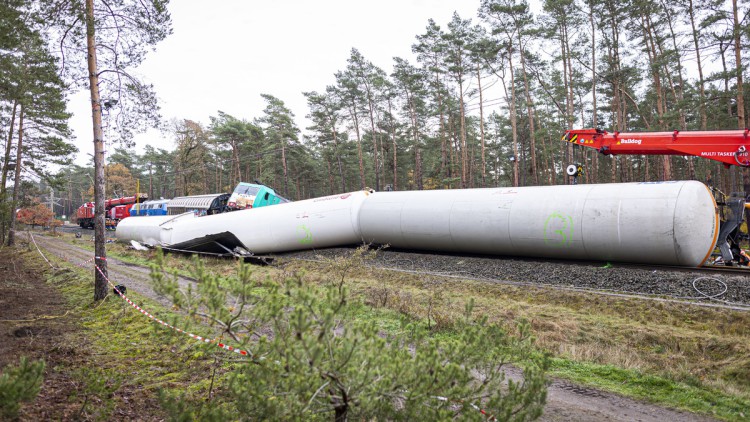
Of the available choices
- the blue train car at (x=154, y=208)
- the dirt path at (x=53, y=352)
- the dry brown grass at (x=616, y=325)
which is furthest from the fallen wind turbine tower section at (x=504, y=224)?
the blue train car at (x=154, y=208)

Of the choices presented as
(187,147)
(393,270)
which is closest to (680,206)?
(393,270)

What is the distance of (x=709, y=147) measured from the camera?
10648 mm

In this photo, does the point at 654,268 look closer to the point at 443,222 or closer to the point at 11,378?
the point at 443,222

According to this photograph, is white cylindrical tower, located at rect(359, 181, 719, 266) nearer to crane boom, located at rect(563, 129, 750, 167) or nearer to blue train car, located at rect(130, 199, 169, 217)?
crane boom, located at rect(563, 129, 750, 167)

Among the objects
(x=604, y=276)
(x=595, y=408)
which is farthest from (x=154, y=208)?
(x=595, y=408)

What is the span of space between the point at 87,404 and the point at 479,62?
107 feet

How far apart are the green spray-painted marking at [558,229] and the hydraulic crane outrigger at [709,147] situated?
3178 mm

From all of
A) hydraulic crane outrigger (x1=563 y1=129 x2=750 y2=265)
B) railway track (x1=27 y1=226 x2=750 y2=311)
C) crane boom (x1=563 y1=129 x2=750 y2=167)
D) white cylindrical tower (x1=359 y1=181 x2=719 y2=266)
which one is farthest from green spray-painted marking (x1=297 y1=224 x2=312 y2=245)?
crane boom (x1=563 y1=129 x2=750 y2=167)

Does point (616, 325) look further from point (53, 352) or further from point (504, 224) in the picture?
point (53, 352)

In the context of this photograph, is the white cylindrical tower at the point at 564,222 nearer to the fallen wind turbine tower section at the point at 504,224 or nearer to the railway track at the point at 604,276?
the fallen wind turbine tower section at the point at 504,224

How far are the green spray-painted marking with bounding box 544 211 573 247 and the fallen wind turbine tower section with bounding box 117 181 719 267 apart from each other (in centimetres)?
2

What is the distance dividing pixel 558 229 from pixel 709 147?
4.30 meters

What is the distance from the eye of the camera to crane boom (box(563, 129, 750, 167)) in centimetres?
1026

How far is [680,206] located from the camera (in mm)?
9039
